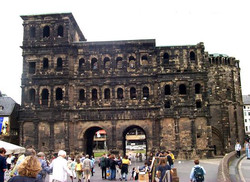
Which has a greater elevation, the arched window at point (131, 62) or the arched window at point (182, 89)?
the arched window at point (131, 62)

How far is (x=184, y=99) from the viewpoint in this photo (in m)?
37.8

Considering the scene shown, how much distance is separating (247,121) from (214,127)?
7702cm

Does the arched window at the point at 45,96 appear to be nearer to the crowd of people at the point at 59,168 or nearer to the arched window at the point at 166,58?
the crowd of people at the point at 59,168

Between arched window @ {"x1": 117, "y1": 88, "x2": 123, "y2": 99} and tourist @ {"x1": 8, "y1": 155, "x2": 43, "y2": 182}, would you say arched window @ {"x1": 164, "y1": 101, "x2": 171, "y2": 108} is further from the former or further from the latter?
tourist @ {"x1": 8, "y1": 155, "x2": 43, "y2": 182}

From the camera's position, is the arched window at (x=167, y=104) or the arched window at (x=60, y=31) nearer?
the arched window at (x=167, y=104)

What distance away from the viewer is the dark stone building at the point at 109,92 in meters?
36.9

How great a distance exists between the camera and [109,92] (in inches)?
1519

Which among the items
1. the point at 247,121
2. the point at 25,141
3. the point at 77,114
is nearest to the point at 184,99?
the point at 77,114

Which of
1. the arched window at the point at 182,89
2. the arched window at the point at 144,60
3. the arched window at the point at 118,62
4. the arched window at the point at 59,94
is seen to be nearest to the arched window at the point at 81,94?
the arched window at the point at 59,94

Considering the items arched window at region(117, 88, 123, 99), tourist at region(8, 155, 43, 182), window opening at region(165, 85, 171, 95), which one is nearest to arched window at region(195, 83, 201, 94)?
window opening at region(165, 85, 171, 95)

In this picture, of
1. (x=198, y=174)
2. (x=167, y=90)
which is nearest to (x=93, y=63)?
(x=167, y=90)

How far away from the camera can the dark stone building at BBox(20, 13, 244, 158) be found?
36.9m

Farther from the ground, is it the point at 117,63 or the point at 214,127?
the point at 117,63

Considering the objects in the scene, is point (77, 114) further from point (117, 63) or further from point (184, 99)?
point (184, 99)
